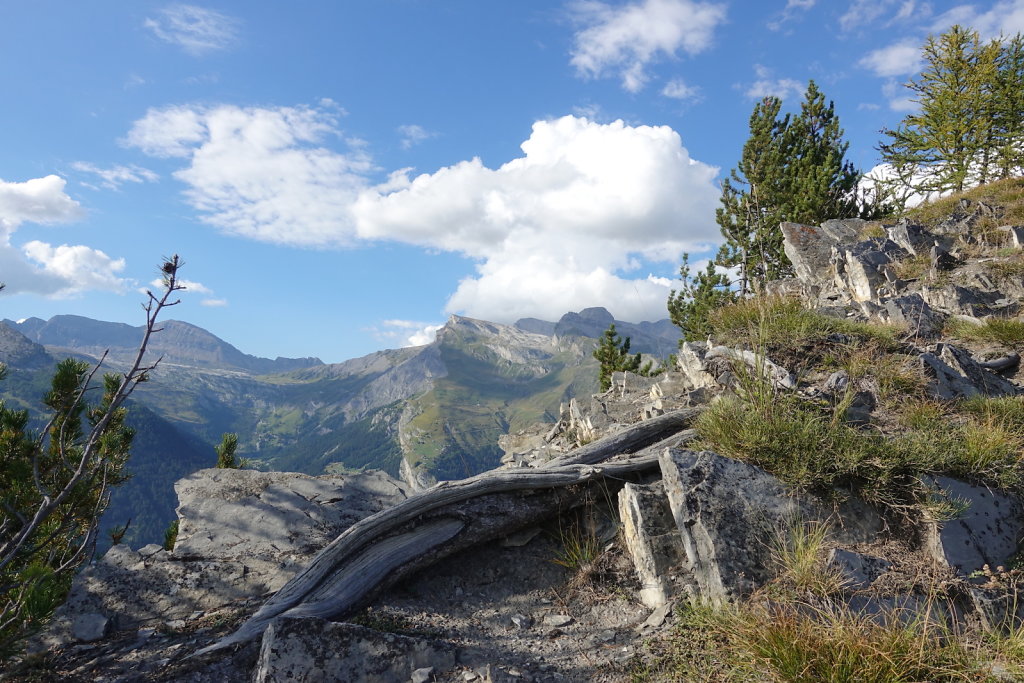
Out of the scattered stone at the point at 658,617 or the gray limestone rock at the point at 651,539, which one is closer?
the scattered stone at the point at 658,617

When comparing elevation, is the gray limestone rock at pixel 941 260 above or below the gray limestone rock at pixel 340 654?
above

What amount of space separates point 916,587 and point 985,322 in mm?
11122

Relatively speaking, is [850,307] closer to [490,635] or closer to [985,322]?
[985,322]

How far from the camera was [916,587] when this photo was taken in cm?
516

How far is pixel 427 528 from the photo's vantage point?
265 inches

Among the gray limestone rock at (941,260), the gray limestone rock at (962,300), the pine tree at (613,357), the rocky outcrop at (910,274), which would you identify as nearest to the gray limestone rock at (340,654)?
the rocky outcrop at (910,274)

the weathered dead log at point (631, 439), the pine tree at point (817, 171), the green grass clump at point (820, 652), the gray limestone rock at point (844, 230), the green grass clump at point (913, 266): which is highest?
the pine tree at point (817, 171)

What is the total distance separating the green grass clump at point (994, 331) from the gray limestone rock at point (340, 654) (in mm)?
13984

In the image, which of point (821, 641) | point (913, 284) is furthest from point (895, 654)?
point (913, 284)

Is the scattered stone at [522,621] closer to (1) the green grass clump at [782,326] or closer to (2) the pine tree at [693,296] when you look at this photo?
(1) the green grass clump at [782,326]

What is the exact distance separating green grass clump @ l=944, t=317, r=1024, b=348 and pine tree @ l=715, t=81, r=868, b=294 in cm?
1697

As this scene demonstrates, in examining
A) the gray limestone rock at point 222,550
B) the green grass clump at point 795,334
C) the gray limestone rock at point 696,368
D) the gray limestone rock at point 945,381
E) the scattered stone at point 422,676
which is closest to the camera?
the scattered stone at point 422,676

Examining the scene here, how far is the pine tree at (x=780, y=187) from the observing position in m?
30.4

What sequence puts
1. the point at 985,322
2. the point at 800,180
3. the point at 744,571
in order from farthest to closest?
1. the point at 800,180
2. the point at 985,322
3. the point at 744,571
